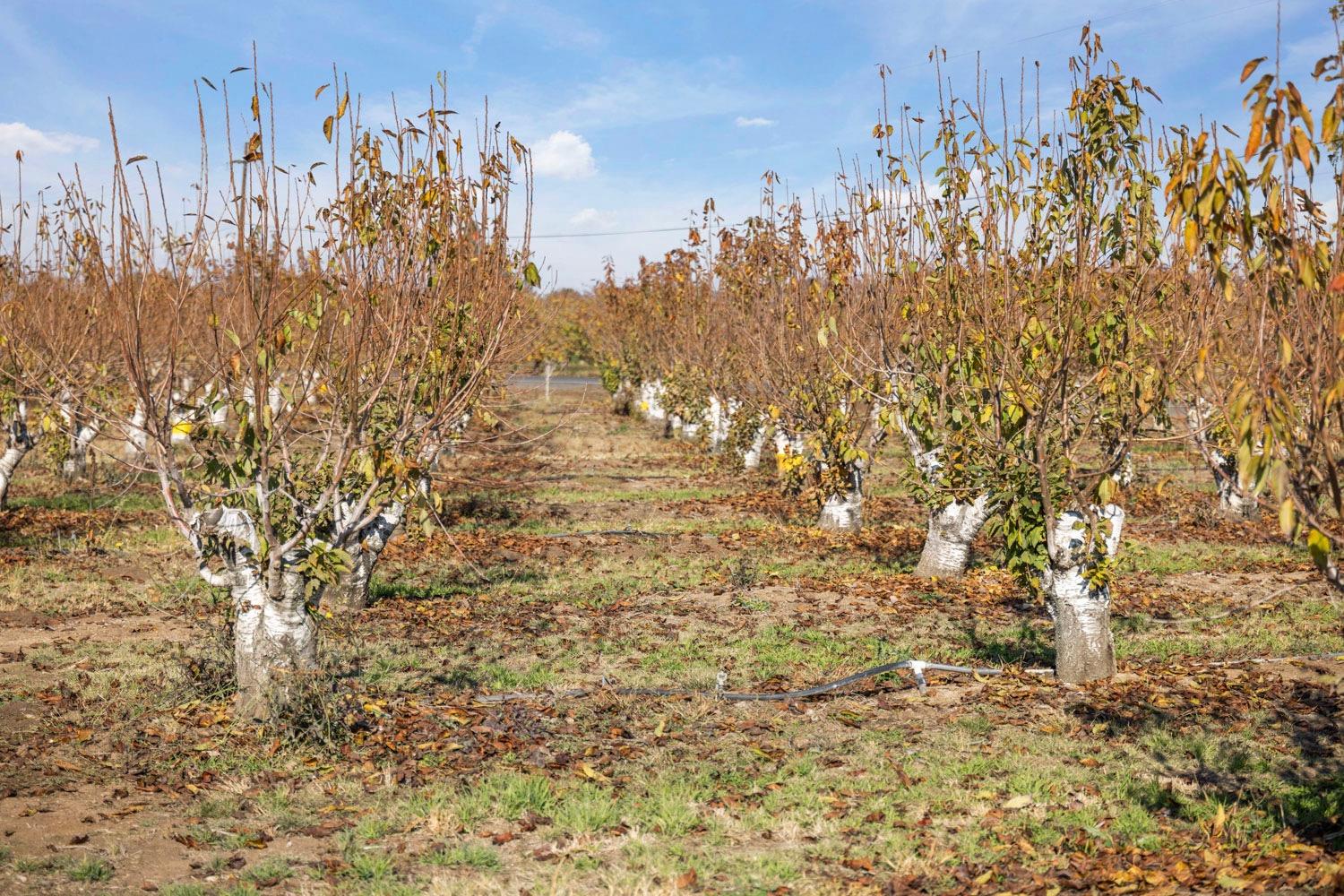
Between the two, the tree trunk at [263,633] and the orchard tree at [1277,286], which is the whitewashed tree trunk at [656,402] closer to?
the tree trunk at [263,633]

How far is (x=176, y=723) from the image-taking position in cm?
699

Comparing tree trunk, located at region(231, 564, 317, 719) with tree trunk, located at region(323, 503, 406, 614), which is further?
tree trunk, located at region(323, 503, 406, 614)

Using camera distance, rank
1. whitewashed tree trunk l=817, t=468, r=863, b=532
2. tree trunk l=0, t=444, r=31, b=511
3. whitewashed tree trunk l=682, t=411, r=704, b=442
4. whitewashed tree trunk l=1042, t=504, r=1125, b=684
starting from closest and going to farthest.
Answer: whitewashed tree trunk l=1042, t=504, r=1125, b=684 < tree trunk l=0, t=444, r=31, b=511 < whitewashed tree trunk l=817, t=468, r=863, b=532 < whitewashed tree trunk l=682, t=411, r=704, b=442

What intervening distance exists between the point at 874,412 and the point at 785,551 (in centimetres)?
251

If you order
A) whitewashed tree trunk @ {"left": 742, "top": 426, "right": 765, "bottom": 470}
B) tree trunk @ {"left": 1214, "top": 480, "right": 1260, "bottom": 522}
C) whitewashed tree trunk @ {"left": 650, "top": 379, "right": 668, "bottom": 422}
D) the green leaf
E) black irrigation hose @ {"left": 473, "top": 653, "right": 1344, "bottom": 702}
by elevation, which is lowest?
black irrigation hose @ {"left": 473, "top": 653, "right": 1344, "bottom": 702}

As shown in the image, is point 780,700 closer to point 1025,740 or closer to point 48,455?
point 1025,740

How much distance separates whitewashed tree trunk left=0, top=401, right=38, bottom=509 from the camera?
48.8 ft

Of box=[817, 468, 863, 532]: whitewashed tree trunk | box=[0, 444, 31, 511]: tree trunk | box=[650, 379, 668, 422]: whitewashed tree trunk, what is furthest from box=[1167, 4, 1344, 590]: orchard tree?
box=[650, 379, 668, 422]: whitewashed tree trunk

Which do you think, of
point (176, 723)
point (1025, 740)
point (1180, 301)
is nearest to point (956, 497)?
point (1180, 301)

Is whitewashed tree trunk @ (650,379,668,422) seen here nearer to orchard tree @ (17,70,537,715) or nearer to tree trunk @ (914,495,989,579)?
tree trunk @ (914,495,989,579)

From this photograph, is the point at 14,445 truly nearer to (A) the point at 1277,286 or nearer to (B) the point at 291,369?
(B) the point at 291,369

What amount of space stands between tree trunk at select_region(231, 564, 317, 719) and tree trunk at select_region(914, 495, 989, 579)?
24.3 ft

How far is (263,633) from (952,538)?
7.79 meters

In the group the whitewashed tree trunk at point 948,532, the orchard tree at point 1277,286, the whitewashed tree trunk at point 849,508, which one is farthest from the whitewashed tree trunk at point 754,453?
the orchard tree at point 1277,286
